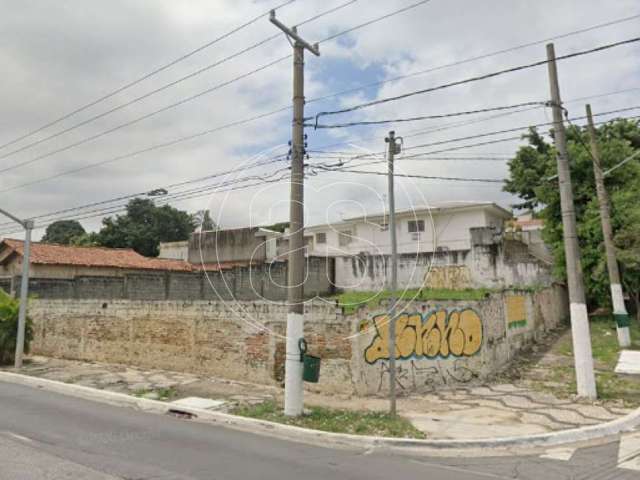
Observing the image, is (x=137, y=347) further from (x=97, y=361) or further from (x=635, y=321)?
(x=635, y=321)

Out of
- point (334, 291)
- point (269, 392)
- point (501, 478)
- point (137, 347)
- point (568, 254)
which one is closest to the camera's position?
point (501, 478)

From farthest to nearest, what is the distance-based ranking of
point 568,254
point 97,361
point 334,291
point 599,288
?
point 334,291 → point 599,288 → point 97,361 → point 568,254

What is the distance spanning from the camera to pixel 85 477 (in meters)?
5.16

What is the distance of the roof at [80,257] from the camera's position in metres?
27.6

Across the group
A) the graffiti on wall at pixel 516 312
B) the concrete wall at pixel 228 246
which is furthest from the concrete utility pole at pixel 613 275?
the concrete wall at pixel 228 246

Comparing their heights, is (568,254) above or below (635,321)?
above

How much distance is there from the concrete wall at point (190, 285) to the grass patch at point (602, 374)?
36.6 feet

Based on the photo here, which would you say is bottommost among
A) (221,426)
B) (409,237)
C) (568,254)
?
(221,426)

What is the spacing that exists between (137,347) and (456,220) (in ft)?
68.0

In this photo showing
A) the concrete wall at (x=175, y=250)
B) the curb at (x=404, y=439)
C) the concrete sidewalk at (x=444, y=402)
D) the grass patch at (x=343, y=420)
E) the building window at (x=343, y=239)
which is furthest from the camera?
the concrete wall at (x=175, y=250)

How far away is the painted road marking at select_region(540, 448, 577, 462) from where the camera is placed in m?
6.37

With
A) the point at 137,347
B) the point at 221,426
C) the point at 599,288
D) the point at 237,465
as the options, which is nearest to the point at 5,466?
the point at 237,465

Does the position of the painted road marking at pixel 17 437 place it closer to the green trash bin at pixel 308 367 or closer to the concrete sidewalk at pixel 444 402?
the concrete sidewalk at pixel 444 402

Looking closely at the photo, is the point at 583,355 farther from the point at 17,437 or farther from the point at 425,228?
the point at 425,228
